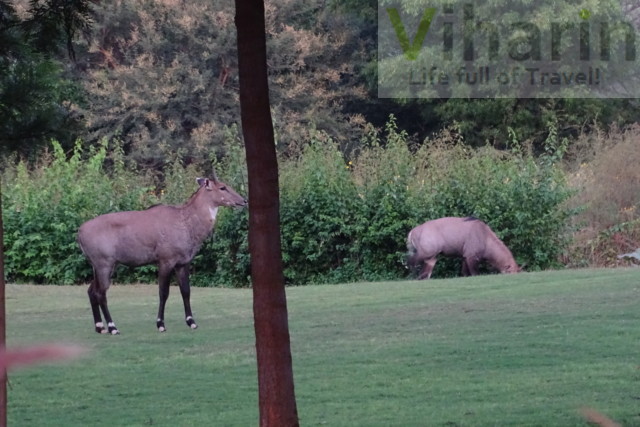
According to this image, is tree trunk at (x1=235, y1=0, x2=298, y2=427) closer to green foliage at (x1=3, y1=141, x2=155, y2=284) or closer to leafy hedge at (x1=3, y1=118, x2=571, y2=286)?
leafy hedge at (x1=3, y1=118, x2=571, y2=286)

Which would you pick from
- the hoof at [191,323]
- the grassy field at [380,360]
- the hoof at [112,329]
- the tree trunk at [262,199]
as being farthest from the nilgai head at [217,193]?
the tree trunk at [262,199]

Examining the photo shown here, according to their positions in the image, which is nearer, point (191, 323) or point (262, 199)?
point (262, 199)

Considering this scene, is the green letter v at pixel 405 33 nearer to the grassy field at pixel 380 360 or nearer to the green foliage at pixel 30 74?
the grassy field at pixel 380 360

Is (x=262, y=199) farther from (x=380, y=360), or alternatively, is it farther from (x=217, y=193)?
(x=217, y=193)

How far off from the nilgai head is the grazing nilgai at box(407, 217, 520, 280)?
18.8ft

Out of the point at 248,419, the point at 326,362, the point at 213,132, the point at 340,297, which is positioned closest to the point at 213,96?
the point at 213,132

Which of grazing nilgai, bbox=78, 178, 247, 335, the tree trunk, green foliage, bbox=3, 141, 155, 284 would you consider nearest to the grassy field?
grazing nilgai, bbox=78, 178, 247, 335

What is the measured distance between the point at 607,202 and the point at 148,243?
12711mm

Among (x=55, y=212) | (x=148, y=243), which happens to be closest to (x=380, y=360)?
(x=148, y=243)

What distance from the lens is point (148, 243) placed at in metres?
12.9

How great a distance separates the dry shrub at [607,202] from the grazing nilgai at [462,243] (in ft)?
8.20

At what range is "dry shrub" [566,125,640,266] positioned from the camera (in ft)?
70.0

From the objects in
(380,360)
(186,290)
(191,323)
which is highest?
(186,290)

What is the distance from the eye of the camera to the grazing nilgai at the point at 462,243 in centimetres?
1888
